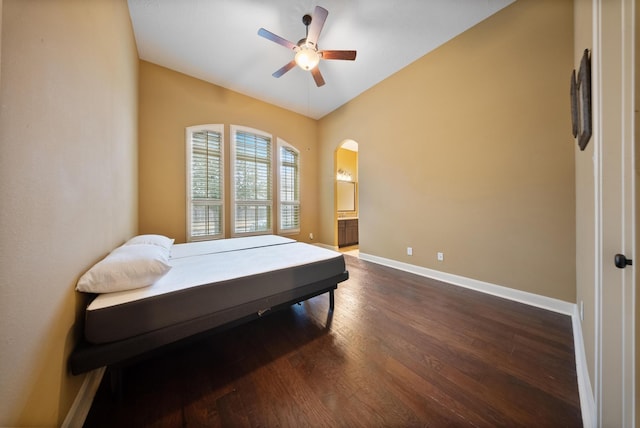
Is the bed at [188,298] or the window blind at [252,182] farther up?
the window blind at [252,182]

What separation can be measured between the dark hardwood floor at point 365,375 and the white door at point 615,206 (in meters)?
0.45

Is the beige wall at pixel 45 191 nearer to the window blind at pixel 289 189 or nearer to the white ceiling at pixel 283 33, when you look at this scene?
the white ceiling at pixel 283 33

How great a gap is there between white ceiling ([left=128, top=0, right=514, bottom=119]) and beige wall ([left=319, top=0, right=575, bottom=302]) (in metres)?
0.29

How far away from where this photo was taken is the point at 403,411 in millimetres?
1042

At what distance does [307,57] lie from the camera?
7.61ft

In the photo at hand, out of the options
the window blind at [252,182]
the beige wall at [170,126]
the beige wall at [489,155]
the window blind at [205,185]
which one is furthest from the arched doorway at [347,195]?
the window blind at [205,185]

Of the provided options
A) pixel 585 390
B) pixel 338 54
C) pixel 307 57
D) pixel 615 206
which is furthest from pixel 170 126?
pixel 585 390

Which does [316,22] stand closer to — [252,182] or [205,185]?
[252,182]

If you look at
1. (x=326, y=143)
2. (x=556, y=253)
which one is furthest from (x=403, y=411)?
(x=326, y=143)

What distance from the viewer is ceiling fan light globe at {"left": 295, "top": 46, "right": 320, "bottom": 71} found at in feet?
7.52

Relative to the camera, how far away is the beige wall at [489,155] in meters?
1.97

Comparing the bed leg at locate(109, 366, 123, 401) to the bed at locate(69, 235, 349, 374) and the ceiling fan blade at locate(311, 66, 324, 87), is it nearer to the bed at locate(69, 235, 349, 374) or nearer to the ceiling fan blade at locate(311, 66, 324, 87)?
the bed at locate(69, 235, 349, 374)

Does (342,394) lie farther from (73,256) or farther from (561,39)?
(561,39)

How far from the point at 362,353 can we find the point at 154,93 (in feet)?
14.7
